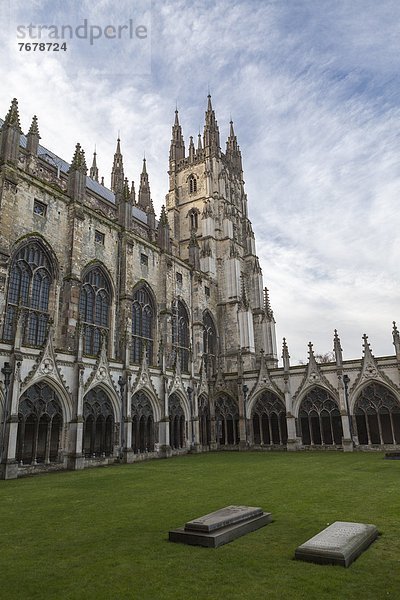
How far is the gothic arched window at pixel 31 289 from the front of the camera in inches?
936

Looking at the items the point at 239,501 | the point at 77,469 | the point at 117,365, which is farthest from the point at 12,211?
the point at 239,501

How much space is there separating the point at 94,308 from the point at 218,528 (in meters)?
23.0

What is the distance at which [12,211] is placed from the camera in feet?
76.4

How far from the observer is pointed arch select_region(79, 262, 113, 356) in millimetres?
27812

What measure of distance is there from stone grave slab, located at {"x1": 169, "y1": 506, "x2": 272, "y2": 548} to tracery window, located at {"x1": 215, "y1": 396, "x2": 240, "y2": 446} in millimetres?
24860

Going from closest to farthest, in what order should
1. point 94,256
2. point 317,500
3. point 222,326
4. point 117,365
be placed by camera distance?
point 317,500 → point 117,365 → point 94,256 → point 222,326

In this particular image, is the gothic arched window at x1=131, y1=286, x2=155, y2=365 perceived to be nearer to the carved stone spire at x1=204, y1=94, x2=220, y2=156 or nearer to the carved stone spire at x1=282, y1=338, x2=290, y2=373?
the carved stone spire at x1=282, y1=338, x2=290, y2=373

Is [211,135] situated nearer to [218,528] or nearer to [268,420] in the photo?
[268,420]

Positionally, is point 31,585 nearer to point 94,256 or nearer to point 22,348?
point 22,348

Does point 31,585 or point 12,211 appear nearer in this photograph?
point 31,585

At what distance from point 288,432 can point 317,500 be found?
63.9 ft

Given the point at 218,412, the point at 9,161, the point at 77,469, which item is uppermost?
the point at 9,161

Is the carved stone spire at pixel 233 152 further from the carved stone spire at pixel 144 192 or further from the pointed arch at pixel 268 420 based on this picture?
the pointed arch at pixel 268 420

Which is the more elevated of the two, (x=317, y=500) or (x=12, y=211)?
(x=12, y=211)
